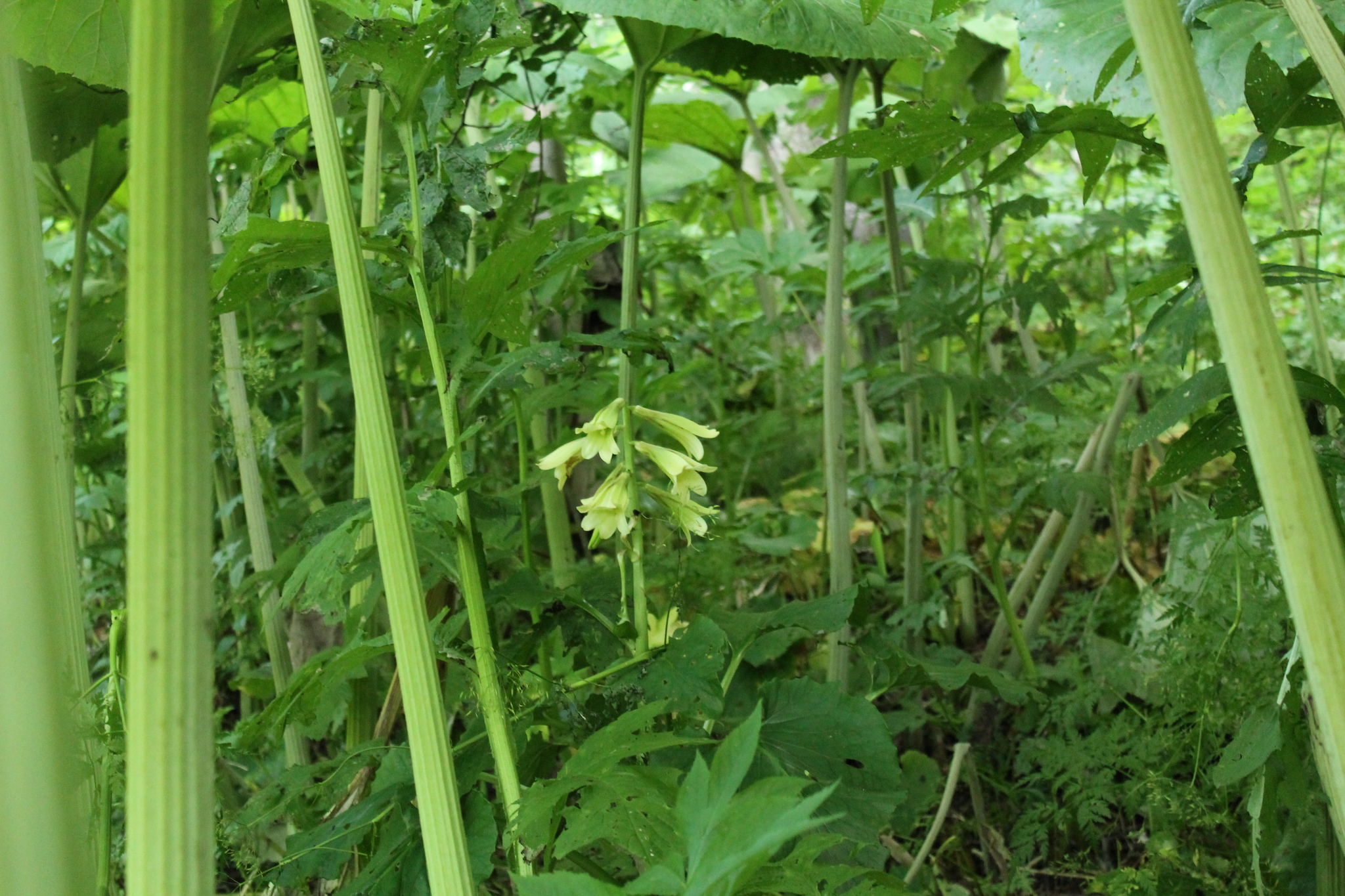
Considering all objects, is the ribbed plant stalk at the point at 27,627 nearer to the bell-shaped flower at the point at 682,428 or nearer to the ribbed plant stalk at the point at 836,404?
the bell-shaped flower at the point at 682,428

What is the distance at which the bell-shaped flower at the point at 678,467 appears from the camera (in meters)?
0.90

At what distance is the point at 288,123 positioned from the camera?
1989mm

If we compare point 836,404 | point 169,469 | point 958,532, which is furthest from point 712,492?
point 169,469

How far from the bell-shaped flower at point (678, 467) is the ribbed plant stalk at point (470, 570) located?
0.17m

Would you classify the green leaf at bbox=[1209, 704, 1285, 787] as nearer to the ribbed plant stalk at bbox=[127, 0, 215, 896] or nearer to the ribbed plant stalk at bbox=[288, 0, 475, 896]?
→ the ribbed plant stalk at bbox=[288, 0, 475, 896]

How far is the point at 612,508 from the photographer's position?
88cm

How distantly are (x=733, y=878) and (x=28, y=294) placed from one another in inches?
13.8

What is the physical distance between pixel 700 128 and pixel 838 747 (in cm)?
167

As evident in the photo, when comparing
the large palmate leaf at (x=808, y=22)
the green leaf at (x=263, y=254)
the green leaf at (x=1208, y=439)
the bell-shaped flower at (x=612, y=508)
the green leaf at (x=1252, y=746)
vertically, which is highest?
the large palmate leaf at (x=808, y=22)

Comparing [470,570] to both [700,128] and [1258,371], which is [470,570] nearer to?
[1258,371]

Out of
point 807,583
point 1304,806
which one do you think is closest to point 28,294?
point 1304,806

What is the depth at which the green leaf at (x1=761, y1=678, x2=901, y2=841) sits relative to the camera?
0.85 metres

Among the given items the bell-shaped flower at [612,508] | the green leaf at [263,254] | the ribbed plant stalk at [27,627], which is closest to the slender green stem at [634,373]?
the bell-shaped flower at [612,508]

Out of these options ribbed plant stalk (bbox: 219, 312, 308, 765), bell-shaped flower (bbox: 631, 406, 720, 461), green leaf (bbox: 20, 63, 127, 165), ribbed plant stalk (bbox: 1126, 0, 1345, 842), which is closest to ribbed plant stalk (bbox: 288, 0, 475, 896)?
ribbed plant stalk (bbox: 1126, 0, 1345, 842)
